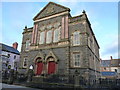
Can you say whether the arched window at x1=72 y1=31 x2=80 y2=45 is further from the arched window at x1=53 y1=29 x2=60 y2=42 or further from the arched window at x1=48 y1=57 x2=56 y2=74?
the arched window at x1=48 y1=57 x2=56 y2=74

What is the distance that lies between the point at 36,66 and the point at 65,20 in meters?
10.1

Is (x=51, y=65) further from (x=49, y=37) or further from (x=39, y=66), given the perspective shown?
(x=49, y=37)

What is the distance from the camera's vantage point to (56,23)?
20.8m

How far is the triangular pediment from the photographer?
20.9 metres

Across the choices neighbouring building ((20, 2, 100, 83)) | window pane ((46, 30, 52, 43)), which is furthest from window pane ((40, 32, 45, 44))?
window pane ((46, 30, 52, 43))

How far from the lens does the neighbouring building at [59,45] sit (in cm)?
1687

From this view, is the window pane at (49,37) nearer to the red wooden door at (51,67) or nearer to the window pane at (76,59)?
the red wooden door at (51,67)

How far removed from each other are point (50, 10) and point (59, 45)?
27.3 feet

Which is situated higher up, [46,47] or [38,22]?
[38,22]

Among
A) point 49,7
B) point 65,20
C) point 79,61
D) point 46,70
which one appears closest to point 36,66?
point 46,70

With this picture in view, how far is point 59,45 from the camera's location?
1875cm

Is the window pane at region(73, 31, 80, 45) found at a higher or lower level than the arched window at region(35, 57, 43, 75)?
higher

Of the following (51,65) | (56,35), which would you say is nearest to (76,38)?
(56,35)

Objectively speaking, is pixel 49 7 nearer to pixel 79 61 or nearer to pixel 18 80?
pixel 79 61
